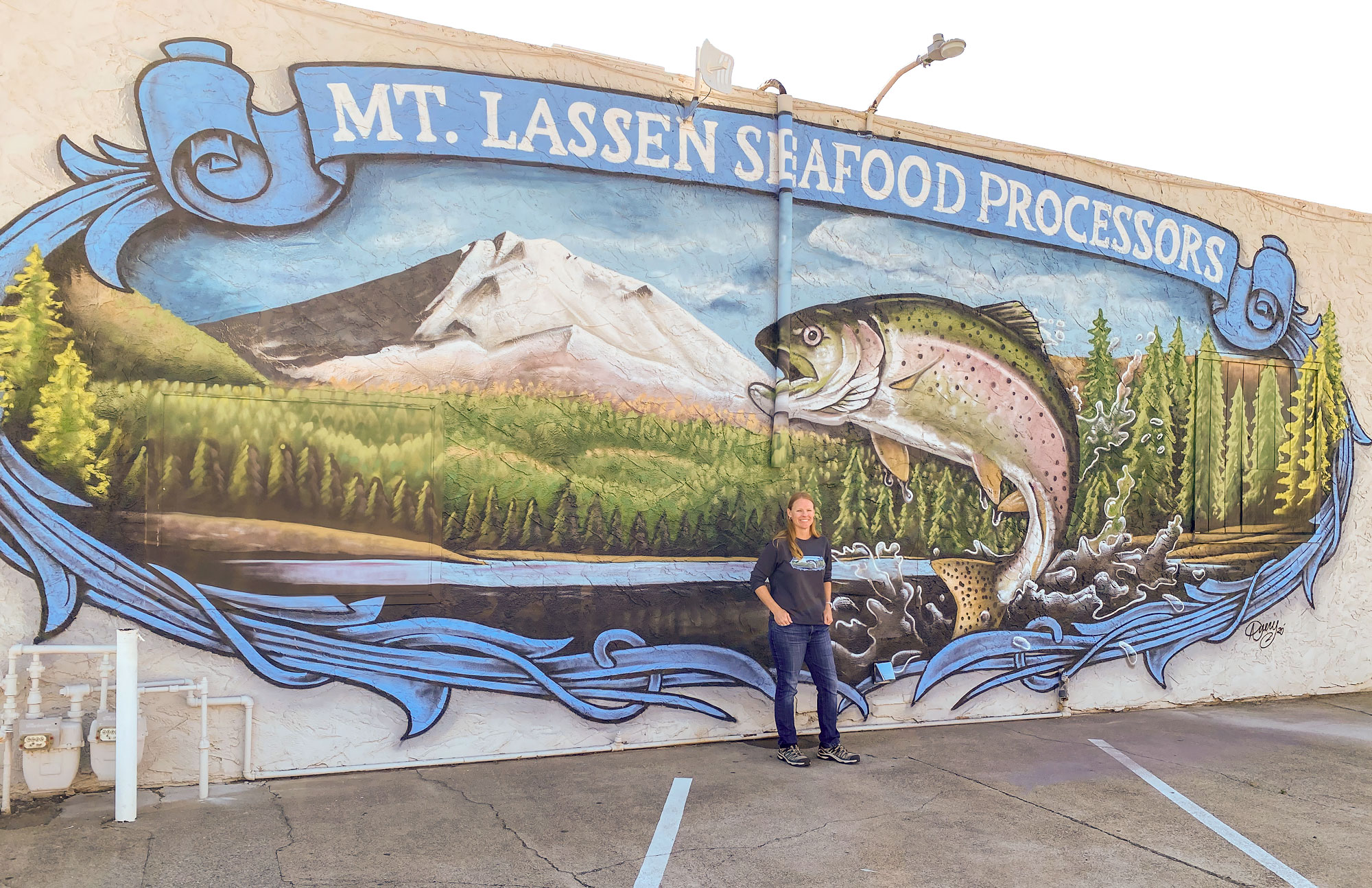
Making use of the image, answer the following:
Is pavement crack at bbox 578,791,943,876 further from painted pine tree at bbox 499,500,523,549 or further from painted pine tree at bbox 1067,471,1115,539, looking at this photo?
painted pine tree at bbox 1067,471,1115,539

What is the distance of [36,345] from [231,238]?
124cm

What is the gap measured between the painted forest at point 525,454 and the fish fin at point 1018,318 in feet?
1.75

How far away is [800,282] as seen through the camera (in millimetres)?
7621

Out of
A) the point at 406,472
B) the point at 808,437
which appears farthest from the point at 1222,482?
the point at 406,472

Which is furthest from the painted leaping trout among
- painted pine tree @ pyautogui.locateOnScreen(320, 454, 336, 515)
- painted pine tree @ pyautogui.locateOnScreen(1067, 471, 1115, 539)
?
painted pine tree @ pyautogui.locateOnScreen(320, 454, 336, 515)

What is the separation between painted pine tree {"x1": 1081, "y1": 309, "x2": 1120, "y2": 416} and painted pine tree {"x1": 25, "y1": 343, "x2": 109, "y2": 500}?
7609 millimetres

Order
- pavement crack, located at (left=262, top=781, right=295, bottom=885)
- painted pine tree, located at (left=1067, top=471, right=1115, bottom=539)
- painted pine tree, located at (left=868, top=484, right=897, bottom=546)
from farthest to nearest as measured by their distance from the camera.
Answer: painted pine tree, located at (left=1067, top=471, right=1115, bottom=539) < painted pine tree, located at (left=868, top=484, right=897, bottom=546) < pavement crack, located at (left=262, top=781, right=295, bottom=885)

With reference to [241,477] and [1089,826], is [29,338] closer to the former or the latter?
[241,477]

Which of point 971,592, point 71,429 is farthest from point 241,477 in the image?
point 971,592

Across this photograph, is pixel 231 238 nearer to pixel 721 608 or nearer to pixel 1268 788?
pixel 721 608

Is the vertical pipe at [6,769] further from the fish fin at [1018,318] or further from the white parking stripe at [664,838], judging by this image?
the fish fin at [1018,318]

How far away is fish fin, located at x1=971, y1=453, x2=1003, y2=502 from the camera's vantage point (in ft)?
26.8

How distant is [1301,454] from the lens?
9.65 metres

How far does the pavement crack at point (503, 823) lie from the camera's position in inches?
183
